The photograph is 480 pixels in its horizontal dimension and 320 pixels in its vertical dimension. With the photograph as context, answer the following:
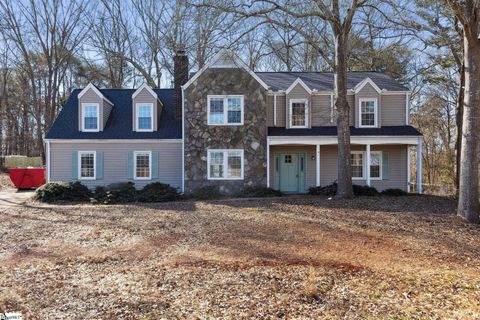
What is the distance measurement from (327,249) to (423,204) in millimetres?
7759

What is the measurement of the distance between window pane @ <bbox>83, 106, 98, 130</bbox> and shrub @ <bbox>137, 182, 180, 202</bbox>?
4.58m

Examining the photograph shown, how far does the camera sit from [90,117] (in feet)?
57.5

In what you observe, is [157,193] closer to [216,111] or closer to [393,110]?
[216,111]

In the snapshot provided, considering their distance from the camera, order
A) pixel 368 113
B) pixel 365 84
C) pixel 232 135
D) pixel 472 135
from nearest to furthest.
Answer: pixel 472 135 < pixel 232 135 < pixel 365 84 < pixel 368 113

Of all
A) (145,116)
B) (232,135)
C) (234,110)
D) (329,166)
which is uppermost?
(234,110)

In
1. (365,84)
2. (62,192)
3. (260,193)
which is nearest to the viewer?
(62,192)

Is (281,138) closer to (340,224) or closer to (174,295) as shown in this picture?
(340,224)

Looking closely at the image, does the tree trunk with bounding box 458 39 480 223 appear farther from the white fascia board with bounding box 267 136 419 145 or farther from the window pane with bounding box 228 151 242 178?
the window pane with bounding box 228 151 242 178

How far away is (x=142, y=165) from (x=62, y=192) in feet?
12.4

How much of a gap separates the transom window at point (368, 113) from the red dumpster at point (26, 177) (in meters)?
18.1

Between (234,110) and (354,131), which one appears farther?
(354,131)

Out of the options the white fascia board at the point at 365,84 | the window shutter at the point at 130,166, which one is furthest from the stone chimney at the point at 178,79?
the white fascia board at the point at 365,84

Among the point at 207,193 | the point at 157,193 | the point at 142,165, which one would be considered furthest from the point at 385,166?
the point at 142,165

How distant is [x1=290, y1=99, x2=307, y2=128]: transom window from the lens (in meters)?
17.6
